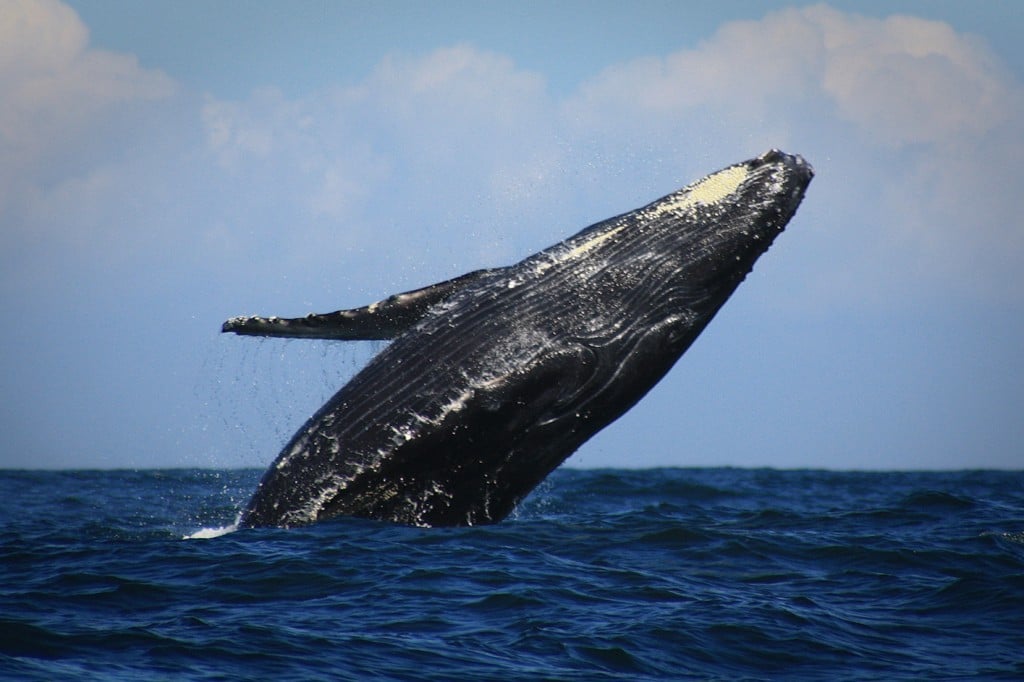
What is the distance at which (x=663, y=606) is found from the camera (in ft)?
31.6

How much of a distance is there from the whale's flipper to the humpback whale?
12 millimetres

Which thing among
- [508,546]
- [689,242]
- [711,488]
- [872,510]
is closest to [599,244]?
[689,242]

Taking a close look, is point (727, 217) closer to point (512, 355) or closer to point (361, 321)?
point (512, 355)

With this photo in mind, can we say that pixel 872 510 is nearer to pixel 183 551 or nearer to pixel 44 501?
pixel 183 551

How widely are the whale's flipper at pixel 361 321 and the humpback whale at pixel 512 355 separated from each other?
1 cm

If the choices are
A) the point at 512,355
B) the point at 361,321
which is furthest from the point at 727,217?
the point at 361,321

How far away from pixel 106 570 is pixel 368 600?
255 centimetres

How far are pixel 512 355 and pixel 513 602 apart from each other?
2.02m

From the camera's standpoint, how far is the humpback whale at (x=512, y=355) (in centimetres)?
1012

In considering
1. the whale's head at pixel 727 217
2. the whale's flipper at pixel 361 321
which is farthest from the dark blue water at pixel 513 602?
the whale's head at pixel 727 217

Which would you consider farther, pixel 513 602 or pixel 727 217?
pixel 727 217

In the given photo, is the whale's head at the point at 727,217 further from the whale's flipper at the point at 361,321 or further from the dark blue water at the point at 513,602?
the dark blue water at the point at 513,602

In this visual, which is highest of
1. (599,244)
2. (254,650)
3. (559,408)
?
(599,244)

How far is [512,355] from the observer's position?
10102 millimetres
